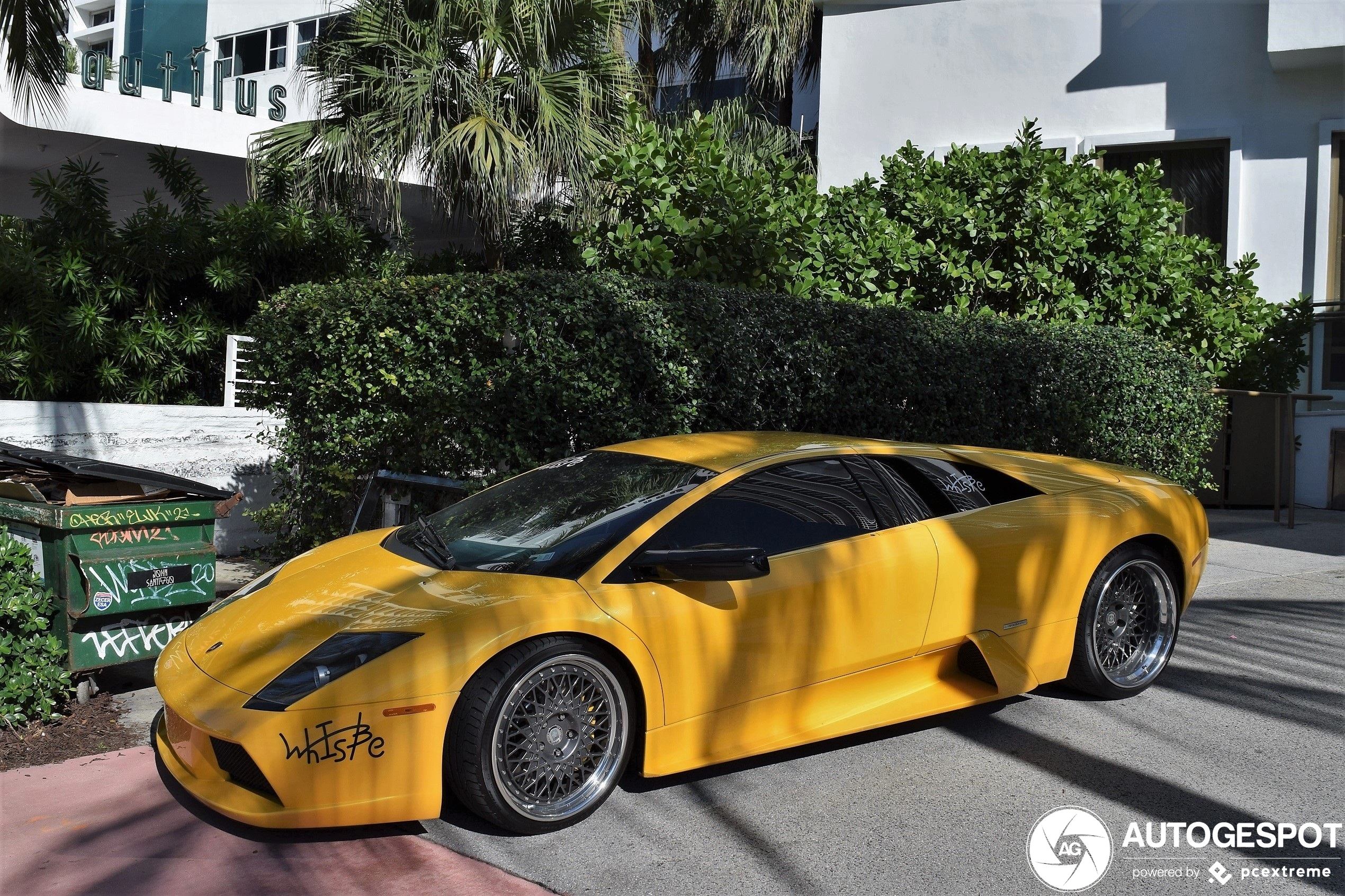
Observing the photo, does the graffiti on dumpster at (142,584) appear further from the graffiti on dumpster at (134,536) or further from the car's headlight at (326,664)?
the car's headlight at (326,664)

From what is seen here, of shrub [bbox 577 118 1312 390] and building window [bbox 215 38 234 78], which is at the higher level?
building window [bbox 215 38 234 78]

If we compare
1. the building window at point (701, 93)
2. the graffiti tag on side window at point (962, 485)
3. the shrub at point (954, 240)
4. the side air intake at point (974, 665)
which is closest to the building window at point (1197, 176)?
the shrub at point (954, 240)

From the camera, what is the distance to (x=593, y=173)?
10.1 meters

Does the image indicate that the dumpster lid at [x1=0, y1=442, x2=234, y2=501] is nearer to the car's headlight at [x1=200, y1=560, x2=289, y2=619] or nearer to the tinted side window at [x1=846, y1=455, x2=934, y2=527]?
the car's headlight at [x1=200, y1=560, x2=289, y2=619]

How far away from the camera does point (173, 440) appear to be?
375 inches

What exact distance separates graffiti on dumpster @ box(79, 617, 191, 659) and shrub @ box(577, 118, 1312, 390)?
16.0ft

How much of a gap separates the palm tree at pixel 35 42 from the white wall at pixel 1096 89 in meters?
9.82

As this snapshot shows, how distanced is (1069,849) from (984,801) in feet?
1.35

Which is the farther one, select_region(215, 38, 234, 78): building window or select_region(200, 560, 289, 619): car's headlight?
select_region(215, 38, 234, 78): building window

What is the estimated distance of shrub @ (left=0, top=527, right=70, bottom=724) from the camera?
442 centimetres

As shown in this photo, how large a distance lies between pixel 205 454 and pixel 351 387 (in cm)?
367

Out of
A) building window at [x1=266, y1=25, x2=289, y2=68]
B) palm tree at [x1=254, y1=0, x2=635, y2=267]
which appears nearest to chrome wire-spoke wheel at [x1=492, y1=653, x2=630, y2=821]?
palm tree at [x1=254, y1=0, x2=635, y2=267]

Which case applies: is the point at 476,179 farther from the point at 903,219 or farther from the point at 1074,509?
the point at 1074,509

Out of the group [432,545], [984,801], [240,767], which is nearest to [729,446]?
[432,545]
